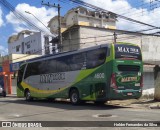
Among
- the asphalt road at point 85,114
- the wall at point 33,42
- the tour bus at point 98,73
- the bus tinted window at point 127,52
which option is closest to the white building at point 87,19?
the wall at point 33,42

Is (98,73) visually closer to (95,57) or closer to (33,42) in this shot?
(95,57)

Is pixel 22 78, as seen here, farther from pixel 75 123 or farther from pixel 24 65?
pixel 75 123

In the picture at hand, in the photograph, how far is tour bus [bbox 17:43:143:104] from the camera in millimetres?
19391

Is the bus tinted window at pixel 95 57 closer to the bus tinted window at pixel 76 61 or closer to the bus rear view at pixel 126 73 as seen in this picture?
the bus tinted window at pixel 76 61

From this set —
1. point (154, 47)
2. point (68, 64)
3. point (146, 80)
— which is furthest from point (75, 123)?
point (154, 47)

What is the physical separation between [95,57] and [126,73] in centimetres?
200

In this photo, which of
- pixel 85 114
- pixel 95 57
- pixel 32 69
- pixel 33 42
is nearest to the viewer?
pixel 85 114

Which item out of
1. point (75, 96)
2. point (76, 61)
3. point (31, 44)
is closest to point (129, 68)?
point (76, 61)

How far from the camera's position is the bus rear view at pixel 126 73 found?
19.3 metres

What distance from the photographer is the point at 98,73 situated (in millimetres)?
20031

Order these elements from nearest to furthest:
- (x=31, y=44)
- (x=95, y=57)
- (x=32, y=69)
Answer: (x=95, y=57) < (x=32, y=69) < (x=31, y=44)

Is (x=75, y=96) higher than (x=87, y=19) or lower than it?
lower

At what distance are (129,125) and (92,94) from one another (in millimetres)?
8636

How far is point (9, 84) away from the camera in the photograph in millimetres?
47250
